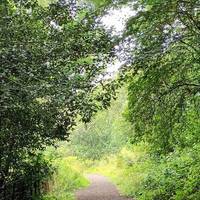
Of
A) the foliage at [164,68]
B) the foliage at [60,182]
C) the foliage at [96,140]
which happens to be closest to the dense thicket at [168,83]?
the foliage at [164,68]

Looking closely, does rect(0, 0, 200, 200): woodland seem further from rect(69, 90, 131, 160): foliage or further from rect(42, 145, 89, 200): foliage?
rect(69, 90, 131, 160): foliage

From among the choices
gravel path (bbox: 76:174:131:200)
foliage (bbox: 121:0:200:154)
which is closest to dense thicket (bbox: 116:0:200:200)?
foliage (bbox: 121:0:200:154)

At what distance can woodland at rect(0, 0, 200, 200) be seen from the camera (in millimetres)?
9891

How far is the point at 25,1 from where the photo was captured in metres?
11.2

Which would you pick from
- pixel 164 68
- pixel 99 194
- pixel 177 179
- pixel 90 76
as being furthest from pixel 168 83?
pixel 99 194

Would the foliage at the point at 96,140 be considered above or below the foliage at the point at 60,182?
above

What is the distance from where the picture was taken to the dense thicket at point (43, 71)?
372 inches

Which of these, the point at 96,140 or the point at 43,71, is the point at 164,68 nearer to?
the point at 43,71

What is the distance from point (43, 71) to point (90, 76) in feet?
4.91

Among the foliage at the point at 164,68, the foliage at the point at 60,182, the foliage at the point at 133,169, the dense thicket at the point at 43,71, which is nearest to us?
the dense thicket at the point at 43,71

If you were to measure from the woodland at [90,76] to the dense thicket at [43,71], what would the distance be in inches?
0.9

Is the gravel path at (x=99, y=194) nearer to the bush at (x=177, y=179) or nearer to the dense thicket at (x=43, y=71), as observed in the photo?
the bush at (x=177, y=179)

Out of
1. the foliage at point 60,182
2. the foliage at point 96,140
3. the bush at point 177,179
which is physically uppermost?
the foliage at point 96,140

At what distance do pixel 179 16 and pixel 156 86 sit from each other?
1967 mm
